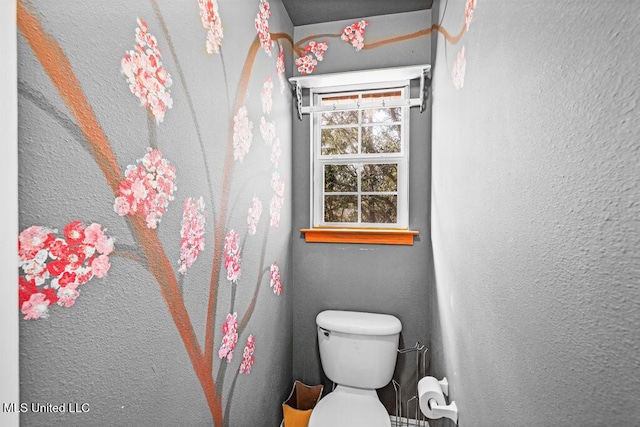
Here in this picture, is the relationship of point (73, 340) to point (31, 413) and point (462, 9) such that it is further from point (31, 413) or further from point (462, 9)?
point (462, 9)

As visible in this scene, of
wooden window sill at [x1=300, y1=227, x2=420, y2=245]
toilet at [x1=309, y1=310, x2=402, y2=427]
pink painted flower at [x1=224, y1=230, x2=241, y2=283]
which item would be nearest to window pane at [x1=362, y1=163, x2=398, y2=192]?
wooden window sill at [x1=300, y1=227, x2=420, y2=245]

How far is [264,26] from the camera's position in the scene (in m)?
1.51

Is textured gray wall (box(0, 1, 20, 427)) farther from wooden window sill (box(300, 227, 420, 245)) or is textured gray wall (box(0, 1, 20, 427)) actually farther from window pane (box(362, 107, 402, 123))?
window pane (box(362, 107, 402, 123))

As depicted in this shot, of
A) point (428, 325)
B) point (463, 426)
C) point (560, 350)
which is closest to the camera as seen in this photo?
point (560, 350)

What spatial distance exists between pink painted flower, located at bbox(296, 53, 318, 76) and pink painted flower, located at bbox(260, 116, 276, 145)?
0.57m

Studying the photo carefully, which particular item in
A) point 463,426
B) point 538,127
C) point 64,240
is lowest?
point 463,426

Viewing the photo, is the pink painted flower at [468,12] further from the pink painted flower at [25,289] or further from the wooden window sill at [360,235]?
the pink painted flower at [25,289]

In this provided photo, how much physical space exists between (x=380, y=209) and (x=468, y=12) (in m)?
1.17

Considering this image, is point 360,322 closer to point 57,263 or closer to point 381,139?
point 381,139

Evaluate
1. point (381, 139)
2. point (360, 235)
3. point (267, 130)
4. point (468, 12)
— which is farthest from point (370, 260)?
point (468, 12)

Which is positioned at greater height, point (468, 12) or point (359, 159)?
point (468, 12)

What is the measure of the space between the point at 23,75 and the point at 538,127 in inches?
35.9

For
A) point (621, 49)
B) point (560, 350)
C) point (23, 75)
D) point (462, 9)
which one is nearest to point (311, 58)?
point (462, 9)

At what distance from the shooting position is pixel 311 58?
1.95 m
